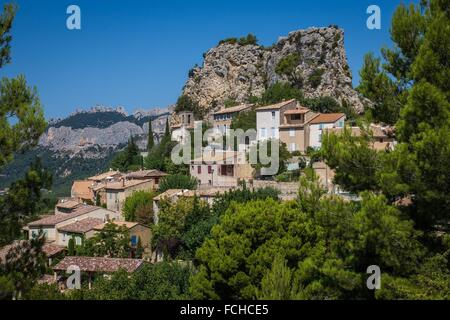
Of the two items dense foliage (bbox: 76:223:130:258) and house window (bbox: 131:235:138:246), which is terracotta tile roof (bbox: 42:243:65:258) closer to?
dense foliage (bbox: 76:223:130:258)

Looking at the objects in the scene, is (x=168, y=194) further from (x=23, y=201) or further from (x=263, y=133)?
(x=23, y=201)

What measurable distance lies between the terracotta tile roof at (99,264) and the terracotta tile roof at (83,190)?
2626 centimetres

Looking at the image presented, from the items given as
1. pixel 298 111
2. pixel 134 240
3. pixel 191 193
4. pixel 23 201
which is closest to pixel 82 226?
pixel 134 240

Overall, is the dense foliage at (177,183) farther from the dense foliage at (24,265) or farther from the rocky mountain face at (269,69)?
the dense foliage at (24,265)

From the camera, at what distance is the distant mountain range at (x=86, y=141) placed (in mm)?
136000

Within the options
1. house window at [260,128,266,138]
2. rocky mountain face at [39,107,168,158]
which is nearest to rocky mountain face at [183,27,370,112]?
house window at [260,128,266,138]

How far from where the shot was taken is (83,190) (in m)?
61.9

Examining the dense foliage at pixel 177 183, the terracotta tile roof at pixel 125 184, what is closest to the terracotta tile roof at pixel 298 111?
the dense foliage at pixel 177 183

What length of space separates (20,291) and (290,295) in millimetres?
6299

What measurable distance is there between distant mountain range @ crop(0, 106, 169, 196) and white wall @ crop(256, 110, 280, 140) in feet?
242

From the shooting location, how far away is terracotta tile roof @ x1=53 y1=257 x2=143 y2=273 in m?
30.3

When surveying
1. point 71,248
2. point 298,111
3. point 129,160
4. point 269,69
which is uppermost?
point 269,69

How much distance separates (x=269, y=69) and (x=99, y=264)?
47.6 meters

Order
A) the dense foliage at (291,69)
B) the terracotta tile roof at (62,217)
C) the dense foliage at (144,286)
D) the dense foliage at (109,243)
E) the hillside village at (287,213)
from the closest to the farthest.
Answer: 1. the hillside village at (287,213)
2. the dense foliage at (144,286)
3. the dense foliage at (109,243)
4. the terracotta tile roof at (62,217)
5. the dense foliage at (291,69)
